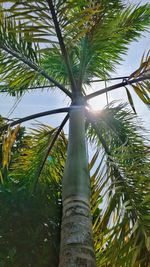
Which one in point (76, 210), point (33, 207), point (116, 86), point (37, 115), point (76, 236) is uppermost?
point (116, 86)

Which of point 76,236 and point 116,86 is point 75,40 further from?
point 76,236

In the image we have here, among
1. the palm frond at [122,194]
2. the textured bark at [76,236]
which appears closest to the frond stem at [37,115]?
the palm frond at [122,194]

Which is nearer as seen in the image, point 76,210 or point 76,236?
point 76,236

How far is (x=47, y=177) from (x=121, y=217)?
2557mm

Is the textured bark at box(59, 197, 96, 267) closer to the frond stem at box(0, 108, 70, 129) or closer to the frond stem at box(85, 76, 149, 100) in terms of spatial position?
the frond stem at box(0, 108, 70, 129)

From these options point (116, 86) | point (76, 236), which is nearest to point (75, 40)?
point (116, 86)

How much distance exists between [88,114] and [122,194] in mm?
1740

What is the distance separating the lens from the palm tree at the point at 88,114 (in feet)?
13.0

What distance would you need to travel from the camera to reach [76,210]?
3.91 metres

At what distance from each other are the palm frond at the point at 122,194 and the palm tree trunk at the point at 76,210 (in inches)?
14.9

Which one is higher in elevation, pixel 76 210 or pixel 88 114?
pixel 88 114

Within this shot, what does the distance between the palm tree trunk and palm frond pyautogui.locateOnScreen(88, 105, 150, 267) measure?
14.9 inches

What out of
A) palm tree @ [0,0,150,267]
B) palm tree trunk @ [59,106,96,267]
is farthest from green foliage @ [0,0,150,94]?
palm tree trunk @ [59,106,96,267]

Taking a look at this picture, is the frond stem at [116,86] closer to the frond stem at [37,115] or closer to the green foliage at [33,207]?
the frond stem at [37,115]
